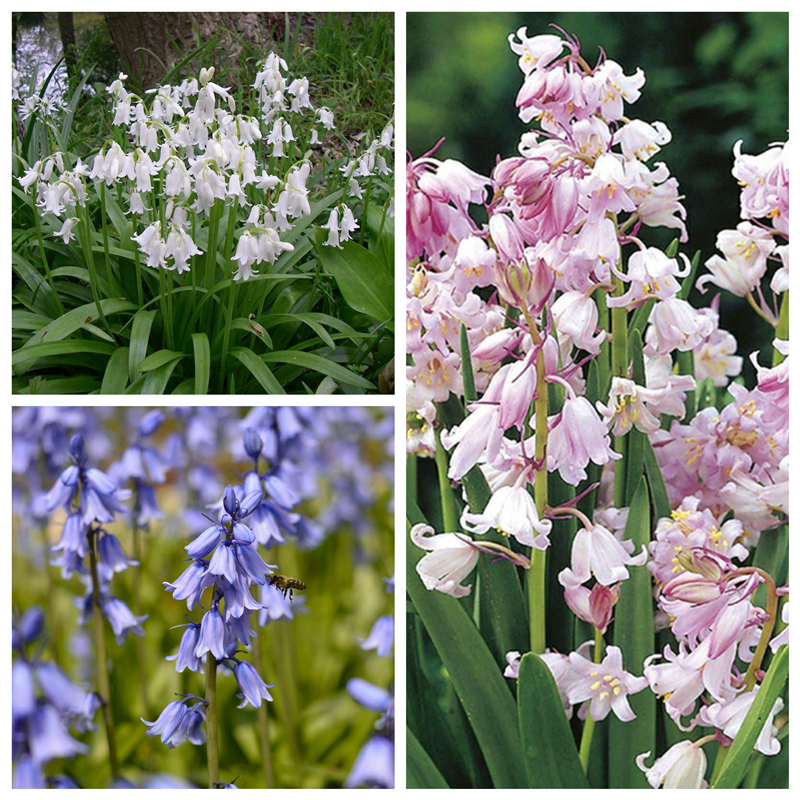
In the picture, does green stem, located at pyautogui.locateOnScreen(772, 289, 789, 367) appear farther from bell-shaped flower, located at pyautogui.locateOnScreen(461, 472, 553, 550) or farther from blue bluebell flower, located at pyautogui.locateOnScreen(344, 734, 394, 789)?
blue bluebell flower, located at pyautogui.locateOnScreen(344, 734, 394, 789)

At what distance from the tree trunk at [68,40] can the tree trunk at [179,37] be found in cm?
7

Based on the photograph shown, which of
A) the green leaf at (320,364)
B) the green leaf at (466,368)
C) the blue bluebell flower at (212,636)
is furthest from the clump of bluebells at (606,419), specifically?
the blue bluebell flower at (212,636)

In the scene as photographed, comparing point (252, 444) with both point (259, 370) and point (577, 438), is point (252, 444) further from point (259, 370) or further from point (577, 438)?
point (577, 438)

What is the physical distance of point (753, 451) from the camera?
1.23m

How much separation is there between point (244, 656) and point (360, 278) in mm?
677

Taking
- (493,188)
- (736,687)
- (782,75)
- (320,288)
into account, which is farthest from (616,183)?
(736,687)

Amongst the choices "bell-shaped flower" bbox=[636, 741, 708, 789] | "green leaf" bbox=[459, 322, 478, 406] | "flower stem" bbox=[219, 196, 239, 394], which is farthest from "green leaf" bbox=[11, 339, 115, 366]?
"bell-shaped flower" bbox=[636, 741, 708, 789]

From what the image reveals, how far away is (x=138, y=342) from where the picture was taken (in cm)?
132

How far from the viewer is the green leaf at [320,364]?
132 cm

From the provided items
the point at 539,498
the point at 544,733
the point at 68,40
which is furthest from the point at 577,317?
the point at 68,40

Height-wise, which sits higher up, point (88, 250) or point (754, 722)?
point (88, 250)

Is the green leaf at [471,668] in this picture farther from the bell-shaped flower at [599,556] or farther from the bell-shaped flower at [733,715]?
the bell-shaped flower at [733,715]
